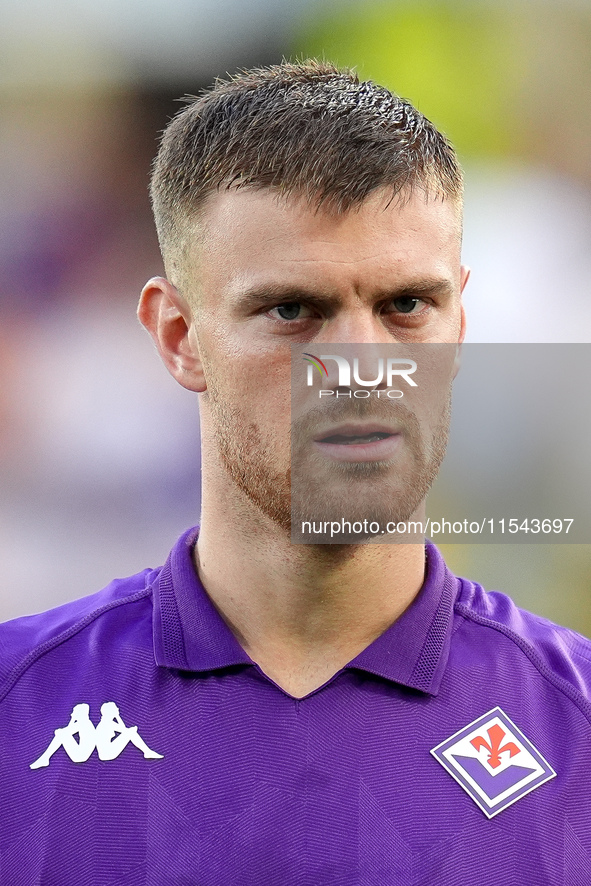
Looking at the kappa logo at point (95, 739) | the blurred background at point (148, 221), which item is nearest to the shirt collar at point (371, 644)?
the kappa logo at point (95, 739)

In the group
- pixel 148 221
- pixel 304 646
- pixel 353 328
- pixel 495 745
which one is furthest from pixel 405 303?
pixel 148 221

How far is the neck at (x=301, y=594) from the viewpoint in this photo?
4.87 ft

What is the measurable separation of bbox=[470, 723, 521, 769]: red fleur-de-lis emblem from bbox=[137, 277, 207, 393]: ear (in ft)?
2.27

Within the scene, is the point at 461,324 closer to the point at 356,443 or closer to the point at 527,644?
the point at 356,443

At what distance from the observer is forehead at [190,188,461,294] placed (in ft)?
4.48

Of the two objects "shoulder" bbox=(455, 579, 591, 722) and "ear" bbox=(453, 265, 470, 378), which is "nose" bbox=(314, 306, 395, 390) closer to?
"ear" bbox=(453, 265, 470, 378)

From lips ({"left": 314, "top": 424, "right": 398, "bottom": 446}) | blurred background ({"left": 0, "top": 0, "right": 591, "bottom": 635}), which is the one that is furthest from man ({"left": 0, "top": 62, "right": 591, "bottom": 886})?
blurred background ({"left": 0, "top": 0, "right": 591, "bottom": 635})

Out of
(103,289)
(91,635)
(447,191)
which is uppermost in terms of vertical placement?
(447,191)

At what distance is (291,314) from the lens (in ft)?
4.60

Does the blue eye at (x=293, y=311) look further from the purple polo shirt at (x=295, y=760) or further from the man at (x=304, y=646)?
the purple polo shirt at (x=295, y=760)

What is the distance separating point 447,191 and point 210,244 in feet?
1.23

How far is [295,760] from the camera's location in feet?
4.52

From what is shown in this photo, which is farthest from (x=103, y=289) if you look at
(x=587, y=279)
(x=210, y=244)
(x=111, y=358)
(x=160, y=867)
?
(x=160, y=867)

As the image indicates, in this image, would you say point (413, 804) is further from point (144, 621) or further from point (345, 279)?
point (345, 279)
